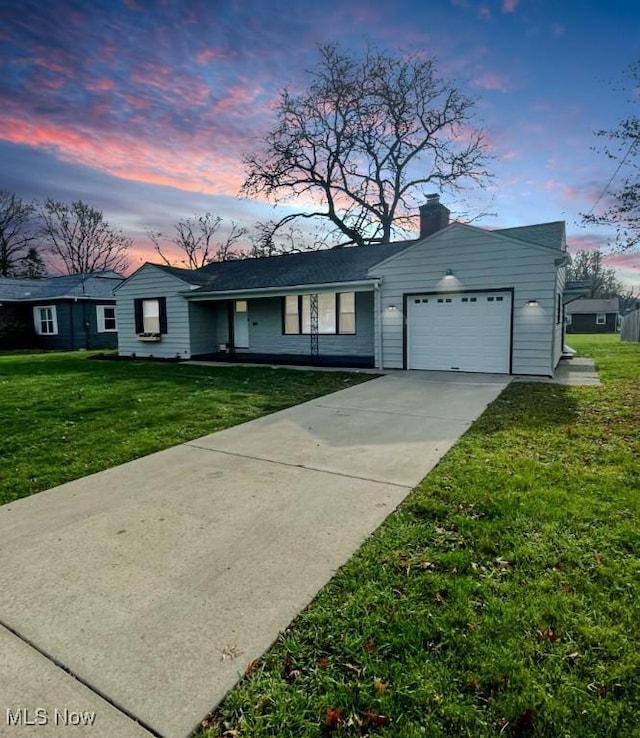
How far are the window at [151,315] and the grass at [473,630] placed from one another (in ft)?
45.9

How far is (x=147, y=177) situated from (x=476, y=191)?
16792mm

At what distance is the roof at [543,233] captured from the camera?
33.2ft

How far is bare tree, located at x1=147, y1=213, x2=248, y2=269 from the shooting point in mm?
35281

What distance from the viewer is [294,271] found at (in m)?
14.8

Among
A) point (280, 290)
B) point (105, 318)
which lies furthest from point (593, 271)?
point (105, 318)

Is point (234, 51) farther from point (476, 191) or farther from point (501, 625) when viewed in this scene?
point (476, 191)

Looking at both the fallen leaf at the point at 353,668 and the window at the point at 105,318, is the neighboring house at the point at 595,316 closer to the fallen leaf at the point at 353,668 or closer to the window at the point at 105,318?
the window at the point at 105,318

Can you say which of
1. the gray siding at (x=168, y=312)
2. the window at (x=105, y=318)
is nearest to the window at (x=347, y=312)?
the gray siding at (x=168, y=312)

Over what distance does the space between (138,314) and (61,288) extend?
29.2 feet

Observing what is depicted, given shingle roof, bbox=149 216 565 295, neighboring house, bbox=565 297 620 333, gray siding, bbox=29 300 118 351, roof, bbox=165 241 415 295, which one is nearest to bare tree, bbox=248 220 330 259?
shingle roof, bbox=149 216 565 295

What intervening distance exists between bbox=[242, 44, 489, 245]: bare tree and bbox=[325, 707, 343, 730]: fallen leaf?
79.9 ft

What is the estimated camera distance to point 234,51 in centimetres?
973

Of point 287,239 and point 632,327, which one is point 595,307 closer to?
point 632,327

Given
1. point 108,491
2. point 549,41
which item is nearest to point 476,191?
point 549,41
